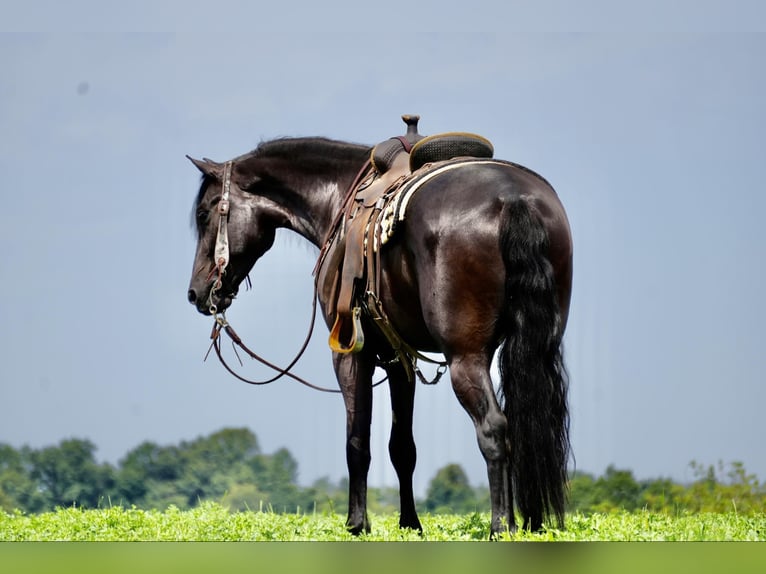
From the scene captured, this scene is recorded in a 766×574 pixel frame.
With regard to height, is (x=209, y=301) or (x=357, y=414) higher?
(x=209, y=301)

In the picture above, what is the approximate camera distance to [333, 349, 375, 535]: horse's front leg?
21.9ft

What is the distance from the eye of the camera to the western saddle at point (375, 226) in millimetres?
6094

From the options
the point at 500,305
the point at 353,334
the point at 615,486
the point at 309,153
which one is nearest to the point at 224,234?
the point at 309,153

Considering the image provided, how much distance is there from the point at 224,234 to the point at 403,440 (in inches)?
78.6

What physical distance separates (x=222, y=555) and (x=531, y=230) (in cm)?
221

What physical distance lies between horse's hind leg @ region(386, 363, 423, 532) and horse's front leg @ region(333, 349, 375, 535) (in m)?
0.28

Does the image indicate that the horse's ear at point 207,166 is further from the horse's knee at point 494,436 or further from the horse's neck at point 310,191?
the horse's knee at point 494,436

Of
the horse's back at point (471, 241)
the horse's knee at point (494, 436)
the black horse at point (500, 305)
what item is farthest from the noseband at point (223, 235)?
the horse's knee at point (494, 436)

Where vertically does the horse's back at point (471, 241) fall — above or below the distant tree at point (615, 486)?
above

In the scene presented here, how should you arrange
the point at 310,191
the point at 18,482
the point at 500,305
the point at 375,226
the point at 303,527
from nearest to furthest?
1. the point at 500,305
2. the point at 375,226
3. the point at 303,527
4. the point at 310,191
5. the point at 18,482

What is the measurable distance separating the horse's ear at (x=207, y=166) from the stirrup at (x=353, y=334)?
5.92 ft

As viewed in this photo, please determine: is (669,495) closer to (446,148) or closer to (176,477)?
(446,148)

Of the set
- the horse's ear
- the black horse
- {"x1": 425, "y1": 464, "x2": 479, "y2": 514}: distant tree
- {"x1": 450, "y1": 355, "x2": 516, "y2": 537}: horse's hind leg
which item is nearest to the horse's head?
the horse's ear

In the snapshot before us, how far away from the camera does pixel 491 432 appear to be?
5.27 meters
